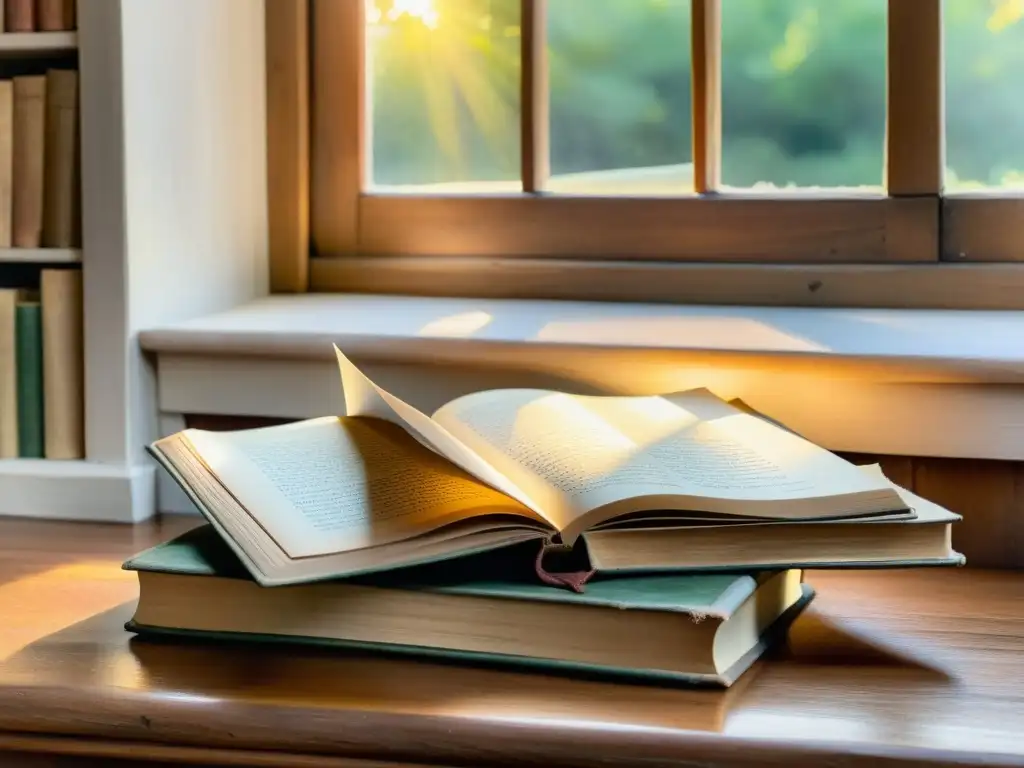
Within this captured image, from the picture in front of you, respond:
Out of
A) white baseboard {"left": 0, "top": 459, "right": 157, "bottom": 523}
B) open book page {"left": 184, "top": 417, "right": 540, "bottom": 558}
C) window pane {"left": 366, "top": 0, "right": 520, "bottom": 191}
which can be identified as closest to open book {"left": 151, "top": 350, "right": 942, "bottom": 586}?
open book page {"left": 184, "top": 417, "right": 540, "bottom": 558}

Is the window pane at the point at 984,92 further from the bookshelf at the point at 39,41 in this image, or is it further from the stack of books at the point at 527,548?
the bookshelf at the point at 39,41

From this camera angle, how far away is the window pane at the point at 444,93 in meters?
1.31

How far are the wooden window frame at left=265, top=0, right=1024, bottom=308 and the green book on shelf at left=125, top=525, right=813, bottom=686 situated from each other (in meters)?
0.52

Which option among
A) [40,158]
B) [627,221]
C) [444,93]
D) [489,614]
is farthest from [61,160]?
[489,614]

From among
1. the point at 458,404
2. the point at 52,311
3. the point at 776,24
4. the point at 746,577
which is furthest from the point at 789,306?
the point at 52,311

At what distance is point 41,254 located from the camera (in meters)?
1.10

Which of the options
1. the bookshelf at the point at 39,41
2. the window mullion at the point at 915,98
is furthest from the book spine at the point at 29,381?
the window mullion at the point at 915,98

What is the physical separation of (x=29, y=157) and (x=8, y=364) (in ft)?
0.58

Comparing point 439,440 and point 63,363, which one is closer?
point 439,440

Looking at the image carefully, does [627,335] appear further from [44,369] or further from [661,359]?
[44,369]

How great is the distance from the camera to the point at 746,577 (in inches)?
27.6

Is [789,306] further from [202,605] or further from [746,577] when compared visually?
[202,605]

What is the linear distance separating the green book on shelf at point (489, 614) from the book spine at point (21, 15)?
22.2 inches

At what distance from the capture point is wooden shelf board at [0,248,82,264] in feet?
3.59
